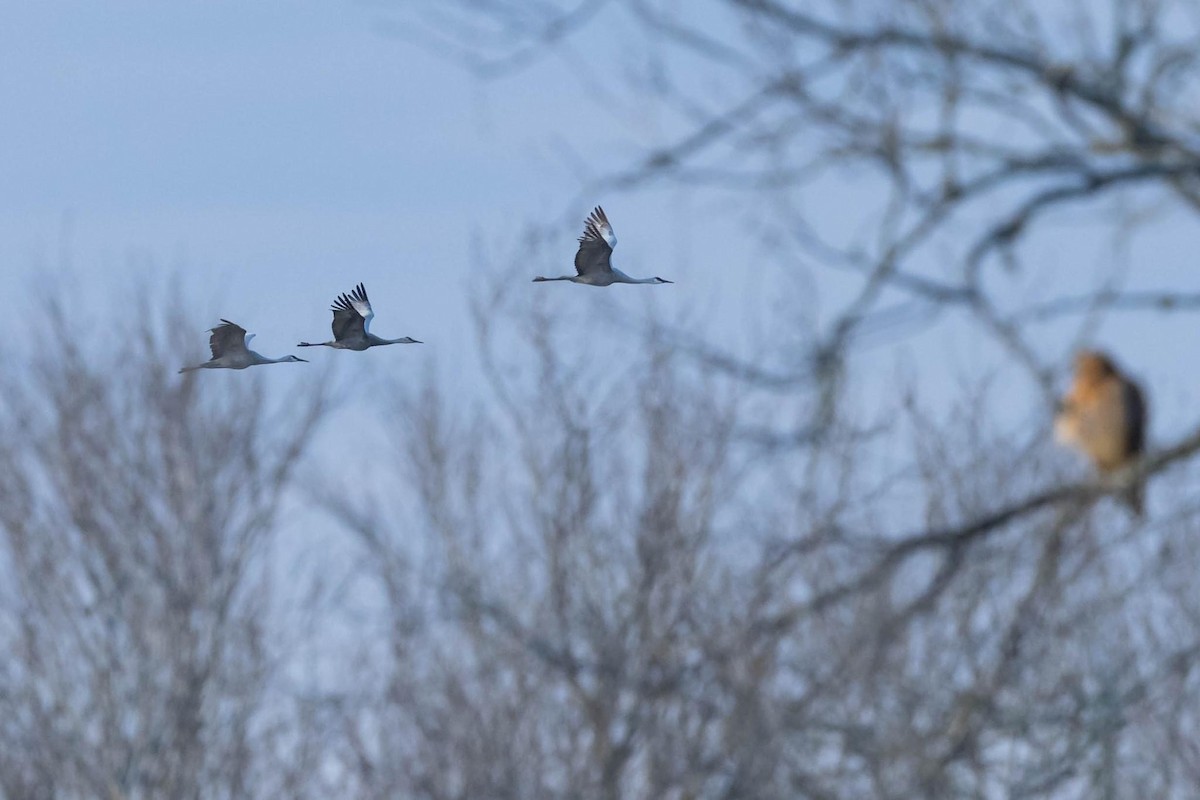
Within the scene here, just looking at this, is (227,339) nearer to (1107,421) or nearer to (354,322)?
(354,322)

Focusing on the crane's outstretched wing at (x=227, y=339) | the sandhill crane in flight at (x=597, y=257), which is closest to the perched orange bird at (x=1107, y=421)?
the sandhill crane in flight at (x=597, y=257)

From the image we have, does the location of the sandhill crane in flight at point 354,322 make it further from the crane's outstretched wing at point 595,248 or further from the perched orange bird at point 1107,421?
the perched orange bird at point 1107,421

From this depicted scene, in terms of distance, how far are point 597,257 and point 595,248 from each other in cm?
3

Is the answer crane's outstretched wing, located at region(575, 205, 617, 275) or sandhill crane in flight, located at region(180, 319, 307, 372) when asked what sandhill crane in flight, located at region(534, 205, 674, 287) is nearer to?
crane's outstretched wing, located at region(575, 205, 617, 275)

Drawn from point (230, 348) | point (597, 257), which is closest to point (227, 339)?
point (230, 348)

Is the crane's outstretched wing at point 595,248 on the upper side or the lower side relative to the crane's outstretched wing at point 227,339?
upper

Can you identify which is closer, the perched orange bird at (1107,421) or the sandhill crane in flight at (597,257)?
the sandhill crane in flight at (597,257)

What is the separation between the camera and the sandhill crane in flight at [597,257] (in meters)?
4.12

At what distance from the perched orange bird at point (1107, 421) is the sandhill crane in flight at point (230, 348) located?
7.80 feet

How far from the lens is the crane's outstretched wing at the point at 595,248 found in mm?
4250

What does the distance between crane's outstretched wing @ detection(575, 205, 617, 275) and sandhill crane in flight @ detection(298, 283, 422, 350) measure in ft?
1.31

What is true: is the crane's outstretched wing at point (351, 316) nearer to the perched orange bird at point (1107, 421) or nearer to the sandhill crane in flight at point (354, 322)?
the sandhill crane in flight at point (354, 322)

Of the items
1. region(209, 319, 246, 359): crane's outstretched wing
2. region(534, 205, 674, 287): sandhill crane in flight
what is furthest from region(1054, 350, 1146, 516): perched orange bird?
region(209, 319, 246, 359): crane's outstretched wing

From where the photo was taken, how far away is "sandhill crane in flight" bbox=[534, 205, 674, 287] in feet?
13.5
